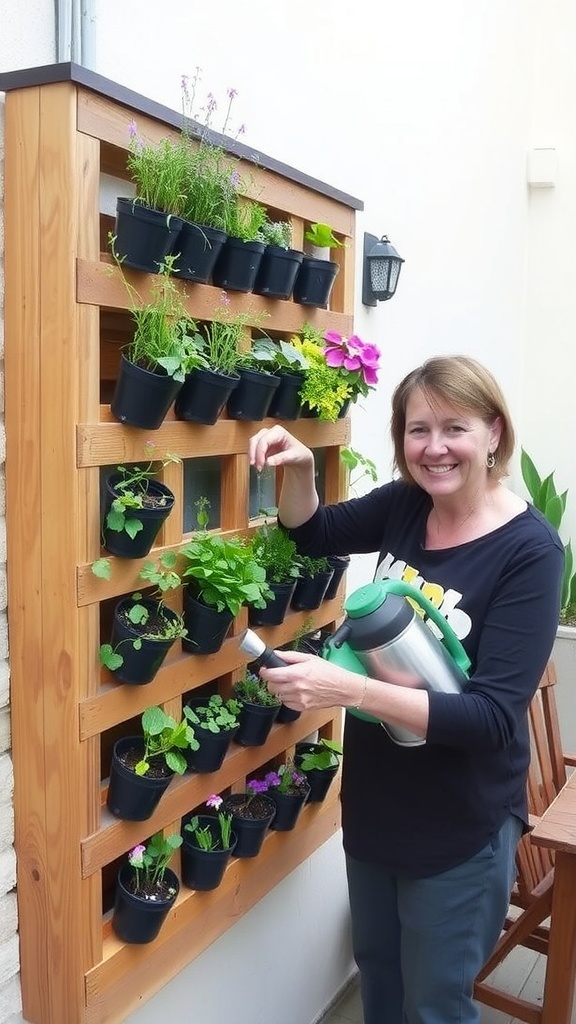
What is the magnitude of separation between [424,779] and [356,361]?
813 millimetres

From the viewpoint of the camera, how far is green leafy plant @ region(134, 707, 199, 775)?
143 centimetres

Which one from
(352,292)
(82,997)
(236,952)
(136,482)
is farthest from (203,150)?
(236,952)

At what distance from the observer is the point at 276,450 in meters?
1.68

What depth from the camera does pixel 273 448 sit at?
167 cm

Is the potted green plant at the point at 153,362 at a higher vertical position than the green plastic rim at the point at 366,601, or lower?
higher

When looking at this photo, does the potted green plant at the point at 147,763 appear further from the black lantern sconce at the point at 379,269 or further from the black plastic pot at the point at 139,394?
the black lantern sconce at the point at 379,269

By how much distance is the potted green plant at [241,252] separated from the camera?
1.48 metres

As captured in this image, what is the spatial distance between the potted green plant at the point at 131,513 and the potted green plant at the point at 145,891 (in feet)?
1.67

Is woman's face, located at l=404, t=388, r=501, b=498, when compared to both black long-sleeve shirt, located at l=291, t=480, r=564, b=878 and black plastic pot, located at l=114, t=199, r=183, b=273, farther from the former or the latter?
black plastic pot, located at l=114, t=199, r=183, b=273

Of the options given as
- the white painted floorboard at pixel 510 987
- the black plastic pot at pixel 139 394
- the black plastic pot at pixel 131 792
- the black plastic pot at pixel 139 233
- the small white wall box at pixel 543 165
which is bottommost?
the white painted floorboard at pixel 510 987

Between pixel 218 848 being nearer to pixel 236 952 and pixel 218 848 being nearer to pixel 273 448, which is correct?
pixel 236 952

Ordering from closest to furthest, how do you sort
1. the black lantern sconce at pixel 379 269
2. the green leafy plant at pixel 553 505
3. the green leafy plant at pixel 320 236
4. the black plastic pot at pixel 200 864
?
the black plastic pot at pixel 200 864 → the green leafy plant at pixel 320 236 → the black lantern sconce at pixel 379 269 → the green leafy plant at pixel 553 505

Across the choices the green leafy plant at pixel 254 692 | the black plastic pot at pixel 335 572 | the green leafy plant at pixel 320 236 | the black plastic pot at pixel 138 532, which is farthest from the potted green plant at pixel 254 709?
the green leafy plant at pixel 320 236

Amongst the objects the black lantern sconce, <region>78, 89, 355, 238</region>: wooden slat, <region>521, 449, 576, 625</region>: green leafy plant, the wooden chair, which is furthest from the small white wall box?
the wooden chair
